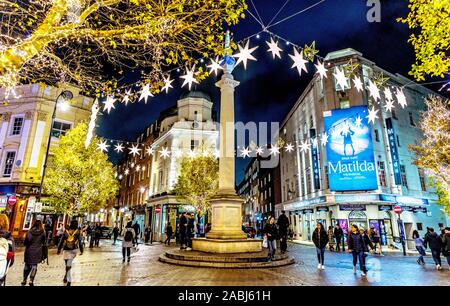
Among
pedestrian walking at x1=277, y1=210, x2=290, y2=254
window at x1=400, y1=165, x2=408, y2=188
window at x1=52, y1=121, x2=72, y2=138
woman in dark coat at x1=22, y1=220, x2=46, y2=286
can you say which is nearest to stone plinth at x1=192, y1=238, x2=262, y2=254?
pedestrian walking at x1=277, y1=210, x2=290, y2=254

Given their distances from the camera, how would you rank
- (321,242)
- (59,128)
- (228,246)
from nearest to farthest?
(321,242)
(228,246)
(59,128)

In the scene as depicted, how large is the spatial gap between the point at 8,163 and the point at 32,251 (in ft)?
79.8

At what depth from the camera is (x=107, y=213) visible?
60719mm

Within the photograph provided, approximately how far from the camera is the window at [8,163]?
83.0 ft

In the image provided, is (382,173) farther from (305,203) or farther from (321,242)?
(321,242)

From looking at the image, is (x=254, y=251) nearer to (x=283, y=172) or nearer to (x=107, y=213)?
(x=283, y=172)

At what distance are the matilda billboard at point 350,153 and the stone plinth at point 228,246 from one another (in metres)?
15.6

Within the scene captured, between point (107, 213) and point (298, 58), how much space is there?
6217 centimetres

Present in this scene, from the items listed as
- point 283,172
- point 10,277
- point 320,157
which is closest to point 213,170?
point 320,157

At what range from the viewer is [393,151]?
2484 centimetres

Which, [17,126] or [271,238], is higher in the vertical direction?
[17,126]

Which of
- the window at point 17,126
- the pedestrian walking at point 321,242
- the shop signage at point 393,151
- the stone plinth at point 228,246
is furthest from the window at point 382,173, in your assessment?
the window at point 17,126

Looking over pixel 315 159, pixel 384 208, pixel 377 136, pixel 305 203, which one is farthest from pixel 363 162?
pixel 305 203

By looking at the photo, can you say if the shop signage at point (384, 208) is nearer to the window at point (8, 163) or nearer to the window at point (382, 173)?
the window at point (382, 173)
